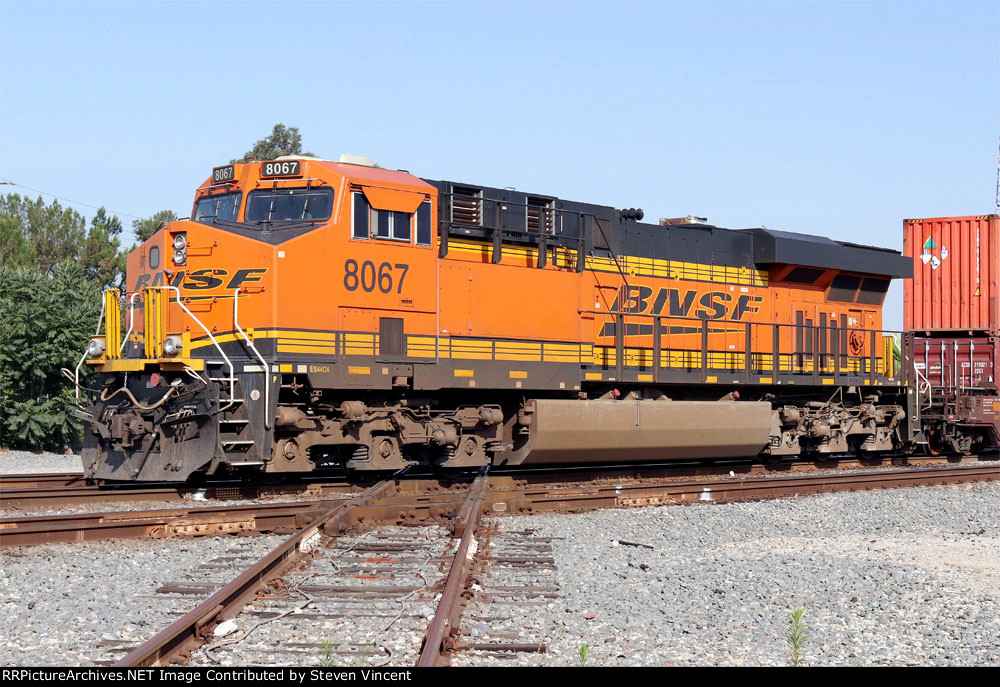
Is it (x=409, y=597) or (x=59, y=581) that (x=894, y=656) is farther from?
(x=59, y=581)

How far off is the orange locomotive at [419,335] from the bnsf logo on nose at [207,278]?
0.03 metres

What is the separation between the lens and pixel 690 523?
10414mm

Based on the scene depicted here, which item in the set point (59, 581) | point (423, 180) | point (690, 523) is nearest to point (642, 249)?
point (423, 180)

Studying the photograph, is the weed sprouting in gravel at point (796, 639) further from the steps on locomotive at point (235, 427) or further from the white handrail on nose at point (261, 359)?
the steps on locomotive at point (235, 427)

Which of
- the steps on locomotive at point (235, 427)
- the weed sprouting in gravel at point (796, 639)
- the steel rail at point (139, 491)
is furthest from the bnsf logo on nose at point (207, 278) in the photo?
the weed sprouting in gravel at point (796, 639)

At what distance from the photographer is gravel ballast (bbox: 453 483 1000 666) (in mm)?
5352

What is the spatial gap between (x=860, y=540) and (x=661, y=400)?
5063mm

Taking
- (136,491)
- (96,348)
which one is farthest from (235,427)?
(96,348)

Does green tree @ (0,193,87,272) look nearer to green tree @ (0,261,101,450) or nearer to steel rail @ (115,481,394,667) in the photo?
green tree @ (0,261,101,450)

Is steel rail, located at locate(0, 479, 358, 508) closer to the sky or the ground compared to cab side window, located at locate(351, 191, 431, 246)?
closer to the ground

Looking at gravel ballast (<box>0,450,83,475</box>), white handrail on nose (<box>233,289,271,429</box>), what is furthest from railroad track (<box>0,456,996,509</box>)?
gravel ballast (<box>0,450,83,475</box>)

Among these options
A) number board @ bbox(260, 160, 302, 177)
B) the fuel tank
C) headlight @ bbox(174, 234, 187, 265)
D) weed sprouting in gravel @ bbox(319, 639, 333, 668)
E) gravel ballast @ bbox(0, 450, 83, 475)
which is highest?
number board @ bbox(260, 160, 302, 177)

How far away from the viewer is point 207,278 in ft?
37.1

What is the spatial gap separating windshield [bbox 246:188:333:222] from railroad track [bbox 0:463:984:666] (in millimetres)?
3093
